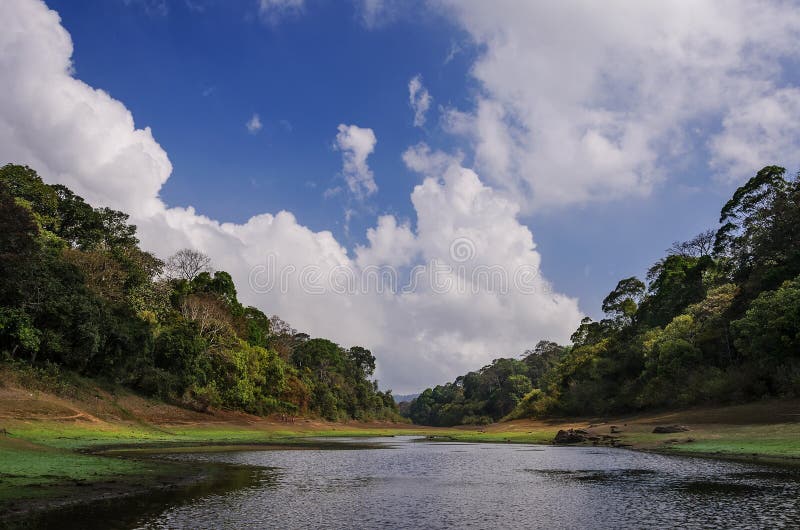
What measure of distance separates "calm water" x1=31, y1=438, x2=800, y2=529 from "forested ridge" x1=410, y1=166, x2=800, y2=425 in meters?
28.2

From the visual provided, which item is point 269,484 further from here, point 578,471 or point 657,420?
point 657,420

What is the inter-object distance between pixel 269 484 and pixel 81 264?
5307 cm

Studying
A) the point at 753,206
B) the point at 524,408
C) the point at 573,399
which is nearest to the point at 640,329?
the point at 573,399

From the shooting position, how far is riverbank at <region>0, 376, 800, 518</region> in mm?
19312

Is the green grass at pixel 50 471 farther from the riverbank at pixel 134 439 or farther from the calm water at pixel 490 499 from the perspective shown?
the calm water at pixel 490 499

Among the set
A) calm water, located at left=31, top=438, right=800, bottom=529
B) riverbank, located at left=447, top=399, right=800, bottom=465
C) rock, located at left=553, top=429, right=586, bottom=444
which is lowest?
calm water, located at left=31, top=438, right=800, bottom=529

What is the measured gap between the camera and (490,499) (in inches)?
782

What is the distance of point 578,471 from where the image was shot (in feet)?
95.8

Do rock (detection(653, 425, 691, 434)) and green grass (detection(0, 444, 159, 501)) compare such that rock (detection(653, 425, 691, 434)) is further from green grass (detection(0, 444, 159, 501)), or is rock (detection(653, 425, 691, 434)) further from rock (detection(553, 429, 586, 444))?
green grass (detection(0, 444, 159, 501))

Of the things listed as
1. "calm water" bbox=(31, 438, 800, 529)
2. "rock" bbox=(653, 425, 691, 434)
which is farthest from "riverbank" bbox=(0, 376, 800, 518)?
"calm water" bbox=(31, 438, 800, 529)

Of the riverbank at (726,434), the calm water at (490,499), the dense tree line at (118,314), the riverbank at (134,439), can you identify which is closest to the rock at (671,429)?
the riverbank at (726,434)

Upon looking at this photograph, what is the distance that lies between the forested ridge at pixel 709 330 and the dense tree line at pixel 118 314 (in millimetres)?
58947

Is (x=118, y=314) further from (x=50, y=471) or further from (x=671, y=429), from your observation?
(x=671, y=429)

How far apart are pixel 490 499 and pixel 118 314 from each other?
56.6 m
